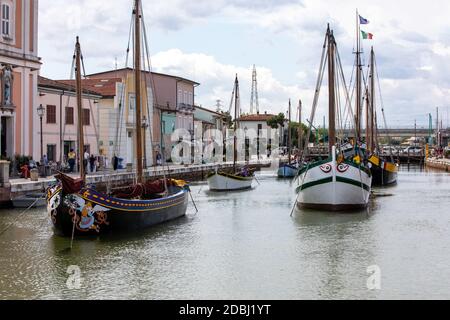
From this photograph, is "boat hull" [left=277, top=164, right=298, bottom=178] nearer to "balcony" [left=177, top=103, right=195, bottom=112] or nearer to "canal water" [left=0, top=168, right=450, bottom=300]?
"balcony" [left=177, top=103, right=195, bottom=112]

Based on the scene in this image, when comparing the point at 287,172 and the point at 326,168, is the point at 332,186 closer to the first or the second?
the point at 326,168

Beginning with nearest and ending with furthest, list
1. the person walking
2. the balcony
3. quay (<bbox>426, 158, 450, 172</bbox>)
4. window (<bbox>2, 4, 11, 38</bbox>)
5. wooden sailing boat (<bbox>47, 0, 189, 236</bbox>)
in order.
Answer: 1. wooden sailing boat (<bbox>47, 0, 189, 236</bbox>)
2. window (<bbox>2, 4, 11, 38</bbox>)
3. the person walking
4. the balcony
5. quay (<bbox>426, 158, 450, 172</bbox>)

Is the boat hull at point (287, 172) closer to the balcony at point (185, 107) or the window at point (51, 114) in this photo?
the balcony at point (185, 107)

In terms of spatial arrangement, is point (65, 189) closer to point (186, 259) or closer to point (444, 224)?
point (186, 259)

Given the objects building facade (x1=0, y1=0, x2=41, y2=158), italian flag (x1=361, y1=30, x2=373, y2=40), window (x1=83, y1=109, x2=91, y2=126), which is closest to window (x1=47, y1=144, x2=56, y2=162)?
window (x1=83, y1=109, x2=91, y2=126)

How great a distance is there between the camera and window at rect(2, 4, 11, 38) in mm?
40625

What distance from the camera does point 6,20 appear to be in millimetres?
40844

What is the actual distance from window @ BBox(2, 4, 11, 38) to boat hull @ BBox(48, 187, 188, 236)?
19362 millimetres

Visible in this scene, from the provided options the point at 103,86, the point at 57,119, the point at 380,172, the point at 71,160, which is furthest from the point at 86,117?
the point at 380,172

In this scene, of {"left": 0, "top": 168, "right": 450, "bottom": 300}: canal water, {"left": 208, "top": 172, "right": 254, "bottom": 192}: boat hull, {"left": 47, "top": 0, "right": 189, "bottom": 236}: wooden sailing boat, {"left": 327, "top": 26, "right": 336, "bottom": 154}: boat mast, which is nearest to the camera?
{"left": 0, "top": 168, "right": 450, "bottom": 300}: canal water

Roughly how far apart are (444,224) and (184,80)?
183 ft

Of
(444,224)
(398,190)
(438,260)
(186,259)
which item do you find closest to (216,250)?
(186,259)

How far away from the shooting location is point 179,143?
257 ft

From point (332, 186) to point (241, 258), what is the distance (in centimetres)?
1280
